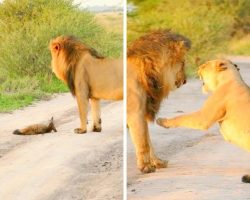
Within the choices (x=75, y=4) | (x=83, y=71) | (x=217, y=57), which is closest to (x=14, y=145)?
(x=83, y=71)

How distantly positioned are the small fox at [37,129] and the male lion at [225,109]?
434 mm

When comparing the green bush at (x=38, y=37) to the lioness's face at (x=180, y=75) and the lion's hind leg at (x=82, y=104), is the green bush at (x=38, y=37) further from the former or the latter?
the lioness's face at (x=180, y=75)

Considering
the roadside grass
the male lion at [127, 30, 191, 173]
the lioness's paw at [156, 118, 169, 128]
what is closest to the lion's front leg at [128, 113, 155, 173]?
the male lion at [127, 30, 191, 173]

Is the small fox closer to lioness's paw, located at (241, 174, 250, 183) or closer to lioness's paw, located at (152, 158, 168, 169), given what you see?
lioness's paw, located at (152, 158, 168, 169)

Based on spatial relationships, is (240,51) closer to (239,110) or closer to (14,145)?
(239,110)

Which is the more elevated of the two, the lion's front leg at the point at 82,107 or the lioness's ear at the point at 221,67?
the lioness's ear at the point at 221,67

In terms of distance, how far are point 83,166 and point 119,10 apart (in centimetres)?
53

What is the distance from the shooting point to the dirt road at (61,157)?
9.24 feet

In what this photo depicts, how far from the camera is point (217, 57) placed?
107 inches

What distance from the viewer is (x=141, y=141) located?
2793 mm

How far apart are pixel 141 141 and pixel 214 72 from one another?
333 mm

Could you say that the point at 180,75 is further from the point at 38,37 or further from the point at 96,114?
the point at 38,37

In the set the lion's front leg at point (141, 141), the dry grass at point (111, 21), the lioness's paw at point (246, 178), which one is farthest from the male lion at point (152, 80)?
the lioness's paw at point (246, 178)

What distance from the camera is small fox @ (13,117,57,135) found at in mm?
2889
